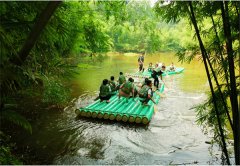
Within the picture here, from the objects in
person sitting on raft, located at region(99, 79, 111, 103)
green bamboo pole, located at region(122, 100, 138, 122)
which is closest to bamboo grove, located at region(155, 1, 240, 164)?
green bamboo pole, located at region(122, 100, 138, 122)

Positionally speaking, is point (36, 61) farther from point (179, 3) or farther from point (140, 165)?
point (140, 165)

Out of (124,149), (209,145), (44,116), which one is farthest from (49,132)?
(209,145)

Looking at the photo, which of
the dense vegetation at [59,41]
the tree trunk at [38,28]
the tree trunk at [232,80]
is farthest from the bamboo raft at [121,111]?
the tree trunk at [38,28]

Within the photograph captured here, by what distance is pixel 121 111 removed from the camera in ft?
30.4

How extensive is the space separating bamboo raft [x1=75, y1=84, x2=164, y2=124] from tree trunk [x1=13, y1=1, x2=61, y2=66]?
6.45m

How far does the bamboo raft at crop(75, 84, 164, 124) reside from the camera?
342 inches

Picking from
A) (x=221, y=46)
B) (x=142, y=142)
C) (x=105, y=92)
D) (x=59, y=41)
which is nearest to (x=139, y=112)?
(x=105, y=92)

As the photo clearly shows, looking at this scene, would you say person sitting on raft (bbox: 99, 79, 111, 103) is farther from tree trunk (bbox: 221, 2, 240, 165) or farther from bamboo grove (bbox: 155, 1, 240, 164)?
tree trunk (bbox: 221, 2, 240, 165)

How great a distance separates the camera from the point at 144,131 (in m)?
8.23

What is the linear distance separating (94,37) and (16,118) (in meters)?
2.81

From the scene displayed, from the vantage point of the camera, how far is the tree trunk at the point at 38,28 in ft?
7.66

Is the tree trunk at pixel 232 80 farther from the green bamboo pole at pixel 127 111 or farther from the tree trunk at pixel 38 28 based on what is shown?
the green bamboo pole at pixel 127 111

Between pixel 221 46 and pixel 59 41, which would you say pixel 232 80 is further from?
pixel 59 41

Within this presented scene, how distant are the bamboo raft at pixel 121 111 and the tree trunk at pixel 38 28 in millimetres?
6453
